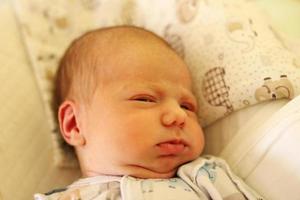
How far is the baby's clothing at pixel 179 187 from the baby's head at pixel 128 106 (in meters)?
0.02

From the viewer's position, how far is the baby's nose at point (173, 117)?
0.88m

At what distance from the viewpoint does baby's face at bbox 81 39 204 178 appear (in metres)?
0.88

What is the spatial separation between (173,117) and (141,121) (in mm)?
58

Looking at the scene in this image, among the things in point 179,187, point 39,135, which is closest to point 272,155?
point 179,187

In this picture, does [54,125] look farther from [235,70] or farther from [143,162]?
[235,70]

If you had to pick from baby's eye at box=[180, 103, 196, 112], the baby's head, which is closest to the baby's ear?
the baby's head

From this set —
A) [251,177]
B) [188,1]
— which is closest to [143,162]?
[251,177]

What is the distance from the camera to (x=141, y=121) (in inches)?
34.8

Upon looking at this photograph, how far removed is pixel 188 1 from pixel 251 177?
44 centimetres

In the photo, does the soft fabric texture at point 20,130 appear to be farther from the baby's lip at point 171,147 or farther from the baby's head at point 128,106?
the baby's lip at point 171,147

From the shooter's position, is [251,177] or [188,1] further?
[188,1]

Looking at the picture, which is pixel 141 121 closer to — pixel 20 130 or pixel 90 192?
pixel 90 192

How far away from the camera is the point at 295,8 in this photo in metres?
1.32

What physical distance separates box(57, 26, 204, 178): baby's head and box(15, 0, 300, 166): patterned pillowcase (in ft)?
0.21
